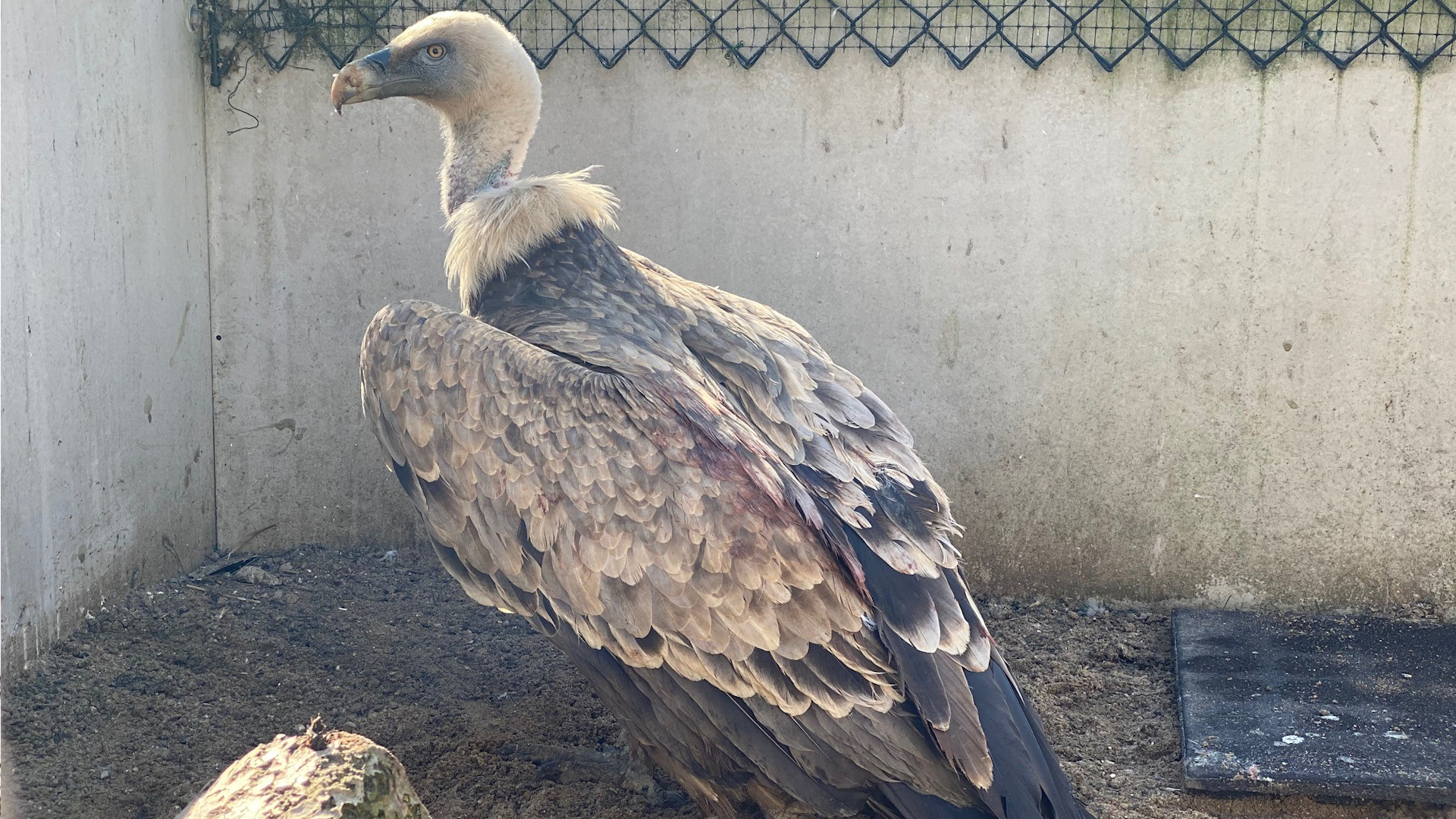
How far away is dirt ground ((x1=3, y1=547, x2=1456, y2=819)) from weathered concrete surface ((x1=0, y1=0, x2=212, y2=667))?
24cm

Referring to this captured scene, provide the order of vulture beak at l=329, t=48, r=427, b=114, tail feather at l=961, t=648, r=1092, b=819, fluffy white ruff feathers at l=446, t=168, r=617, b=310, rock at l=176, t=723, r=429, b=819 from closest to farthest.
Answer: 1. rock at l=176, t=723, r=429, b=819
2. tail feather at l=961, t=648, r=1092, b=819
3. fluffy white ruff feathers at l=446, t=168, r=617, b=310
4. vulture beak at l=329, t=48, r=427, b=114

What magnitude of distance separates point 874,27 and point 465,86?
5.27 ft

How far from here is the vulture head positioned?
3613 millimetres

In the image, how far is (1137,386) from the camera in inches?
179

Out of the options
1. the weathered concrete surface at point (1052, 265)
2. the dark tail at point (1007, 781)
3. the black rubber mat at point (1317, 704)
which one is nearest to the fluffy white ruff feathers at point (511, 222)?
the weathered concrete surface at point (1052, 265)

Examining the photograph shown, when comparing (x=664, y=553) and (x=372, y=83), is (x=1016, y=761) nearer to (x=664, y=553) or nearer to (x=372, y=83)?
(x=664, y=553)

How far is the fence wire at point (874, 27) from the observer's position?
4.27 metres

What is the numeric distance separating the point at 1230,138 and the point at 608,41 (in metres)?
2.29

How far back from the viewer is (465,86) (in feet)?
12.0

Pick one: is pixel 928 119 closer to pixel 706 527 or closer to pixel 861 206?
pixel 861 206

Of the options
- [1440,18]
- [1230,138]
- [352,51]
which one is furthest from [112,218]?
[1440,18]

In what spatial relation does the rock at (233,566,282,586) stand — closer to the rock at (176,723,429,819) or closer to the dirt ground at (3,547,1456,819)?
the dirt ground at (3,547,1456,819)

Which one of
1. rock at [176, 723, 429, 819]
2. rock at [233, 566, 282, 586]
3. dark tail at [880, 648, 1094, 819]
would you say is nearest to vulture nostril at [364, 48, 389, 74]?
rock at [233, 566, 282, 586]

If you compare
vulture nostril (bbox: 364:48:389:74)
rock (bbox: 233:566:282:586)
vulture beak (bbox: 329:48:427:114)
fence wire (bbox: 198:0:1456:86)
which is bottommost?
rock (bbox: 233:566:282:586)
